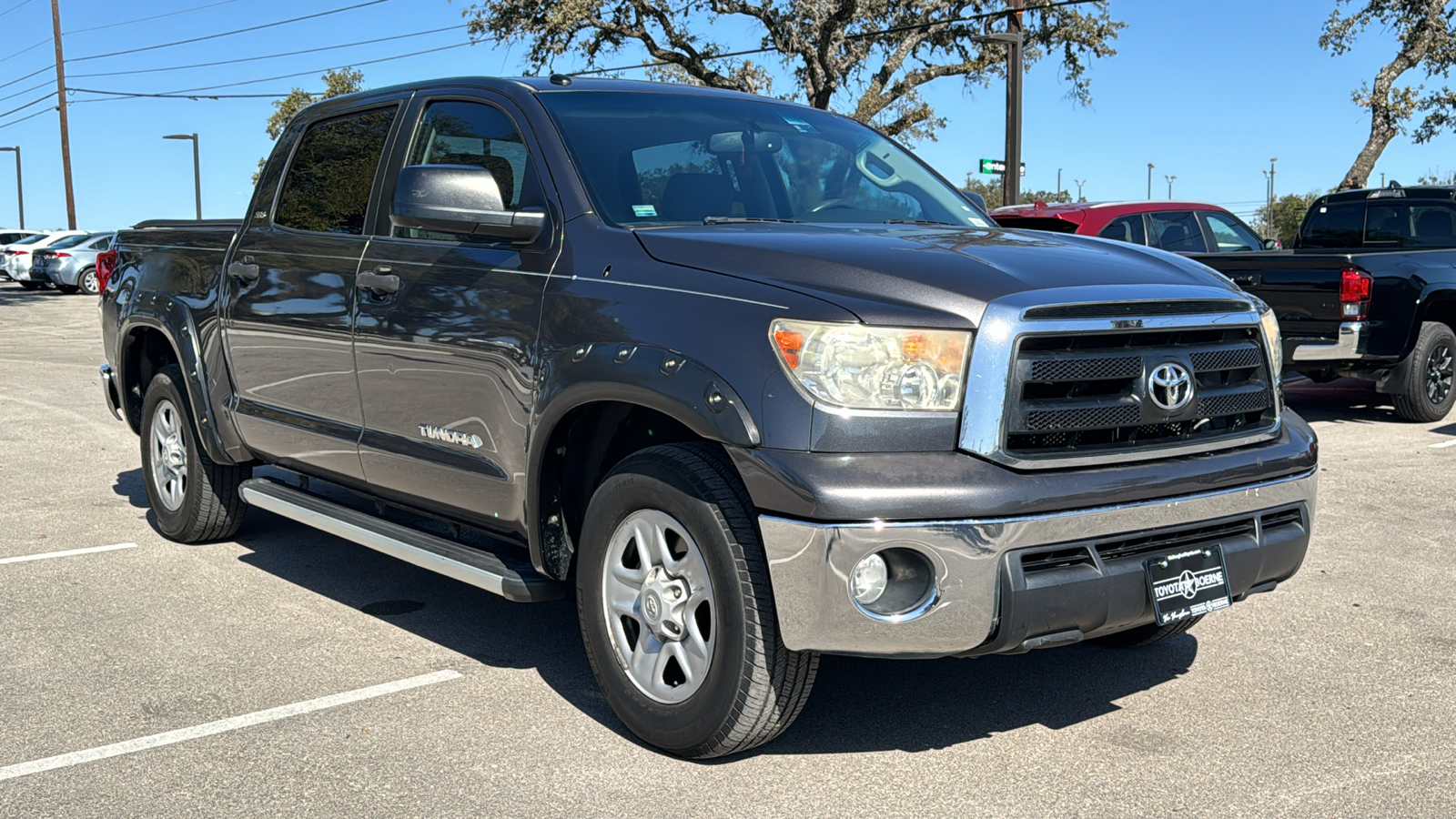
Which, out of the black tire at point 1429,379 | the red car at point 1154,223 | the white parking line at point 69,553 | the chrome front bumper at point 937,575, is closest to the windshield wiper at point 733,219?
the chrome front bumper at point 937,575

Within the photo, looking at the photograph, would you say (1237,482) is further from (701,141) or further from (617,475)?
(701,141)

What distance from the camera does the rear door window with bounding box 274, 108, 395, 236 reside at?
5.27 metres

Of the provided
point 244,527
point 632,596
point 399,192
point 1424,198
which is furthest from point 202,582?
point 1424,198

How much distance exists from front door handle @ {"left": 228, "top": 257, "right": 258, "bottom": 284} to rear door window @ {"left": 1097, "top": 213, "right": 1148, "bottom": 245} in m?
8.20

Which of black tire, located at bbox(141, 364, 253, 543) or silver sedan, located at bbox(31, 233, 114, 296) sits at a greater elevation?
silver sedan, located at bbox(31, 233, 114, 296)

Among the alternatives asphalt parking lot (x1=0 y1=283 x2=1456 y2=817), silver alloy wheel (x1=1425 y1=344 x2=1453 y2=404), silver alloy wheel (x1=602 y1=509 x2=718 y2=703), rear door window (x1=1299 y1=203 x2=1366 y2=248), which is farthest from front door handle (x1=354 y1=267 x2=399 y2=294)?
rear door window (x1=1299 y1=203 x2=1366 y2=248)

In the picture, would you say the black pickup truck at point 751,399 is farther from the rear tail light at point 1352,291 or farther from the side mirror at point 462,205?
the rear tail light at point 1352,291

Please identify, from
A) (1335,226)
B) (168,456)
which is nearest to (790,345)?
(168,456)

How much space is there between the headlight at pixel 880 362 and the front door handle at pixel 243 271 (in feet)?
9.99

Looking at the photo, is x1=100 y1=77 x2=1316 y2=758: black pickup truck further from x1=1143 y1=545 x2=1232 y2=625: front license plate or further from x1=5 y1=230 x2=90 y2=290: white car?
x1=5 y1=230 x2=90 y2=290: white car

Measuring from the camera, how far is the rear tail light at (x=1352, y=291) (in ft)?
33.3

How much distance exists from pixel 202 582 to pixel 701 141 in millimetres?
2959

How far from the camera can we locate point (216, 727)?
4.11 m

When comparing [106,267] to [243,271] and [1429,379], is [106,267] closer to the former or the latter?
[243,271]
